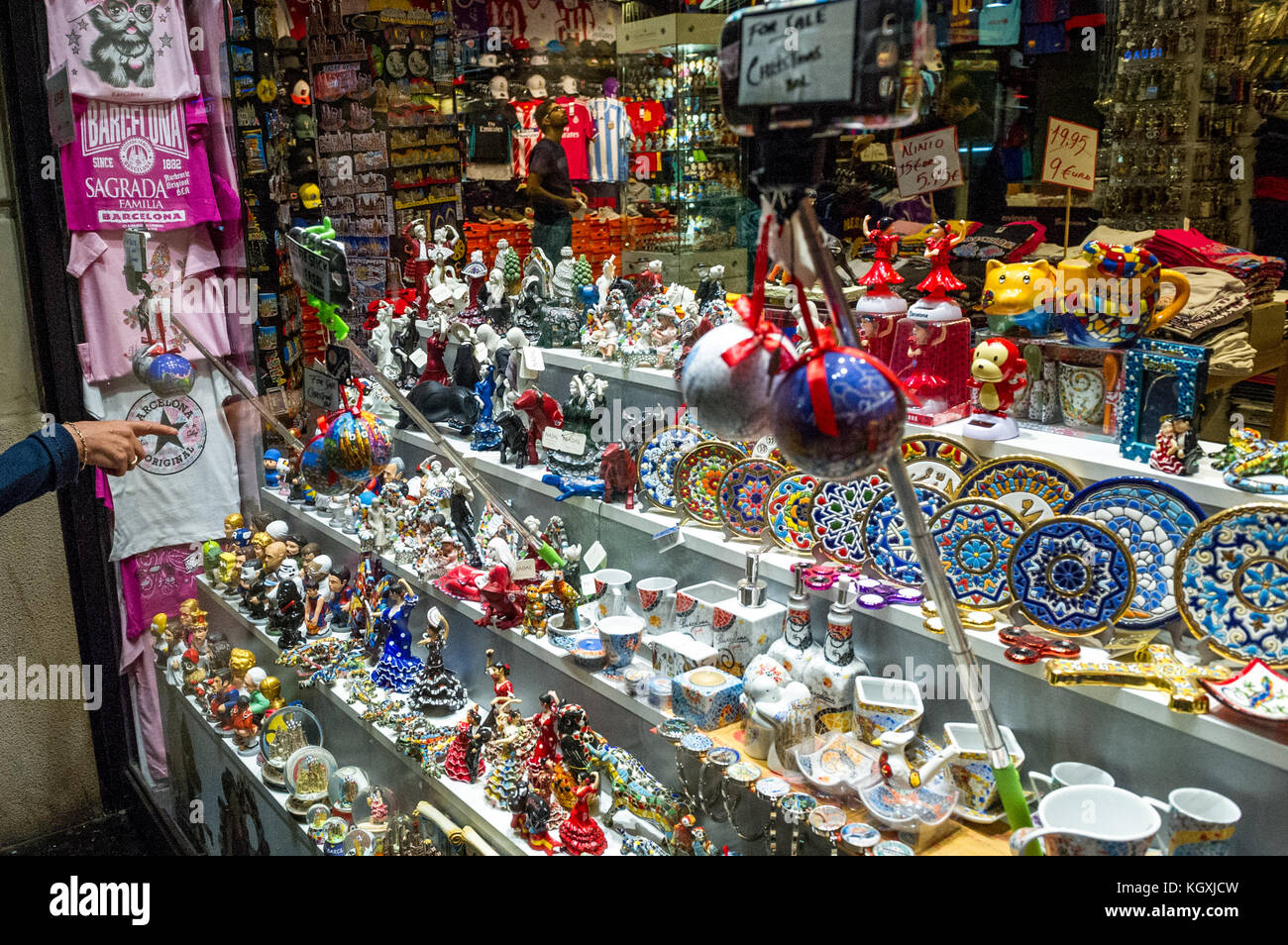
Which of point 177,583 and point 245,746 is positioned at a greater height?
point 177,583

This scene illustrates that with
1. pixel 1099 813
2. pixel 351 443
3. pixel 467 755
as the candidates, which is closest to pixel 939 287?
pixel 1099 813

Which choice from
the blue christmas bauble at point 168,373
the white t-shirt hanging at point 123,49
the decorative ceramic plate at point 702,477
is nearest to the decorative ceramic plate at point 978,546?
the decorative ceramic plate at point 702,477

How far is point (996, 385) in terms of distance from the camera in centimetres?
202

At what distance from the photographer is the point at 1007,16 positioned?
2861mm

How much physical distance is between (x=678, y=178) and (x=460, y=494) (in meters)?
1.84

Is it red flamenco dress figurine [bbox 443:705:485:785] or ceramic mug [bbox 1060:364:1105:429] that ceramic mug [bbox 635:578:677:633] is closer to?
red flamenco dress figurine [bbox 443:705:485:785]

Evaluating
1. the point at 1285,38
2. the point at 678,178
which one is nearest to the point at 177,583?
the point at 678,178

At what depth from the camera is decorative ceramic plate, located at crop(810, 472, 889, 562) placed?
6.52 feet

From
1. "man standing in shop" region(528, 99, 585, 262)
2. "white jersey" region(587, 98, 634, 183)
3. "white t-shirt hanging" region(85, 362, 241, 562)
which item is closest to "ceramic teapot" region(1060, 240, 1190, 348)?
"man standing in shop" region(528, 99, 585, 262)

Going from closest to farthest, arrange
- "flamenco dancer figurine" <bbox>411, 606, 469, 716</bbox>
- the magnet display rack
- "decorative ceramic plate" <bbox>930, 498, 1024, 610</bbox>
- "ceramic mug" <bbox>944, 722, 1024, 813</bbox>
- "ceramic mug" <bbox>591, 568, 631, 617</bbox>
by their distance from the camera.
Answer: the magnet display rack → "ceramic mug" <bbox>944, 722, 1024, 813</bbox> → "decorative ceramic plate" <bbox>930, 498, 1024, 610</bbox> → "ceramic mug" <bbox>591, 568, 631, 617</bbox> → "flamenco dancer figurine" <bbox>411, 606, 469, 716</bbox>

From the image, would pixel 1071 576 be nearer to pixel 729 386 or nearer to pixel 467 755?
pixel 729 386

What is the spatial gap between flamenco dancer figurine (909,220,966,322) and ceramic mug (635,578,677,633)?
0.78m

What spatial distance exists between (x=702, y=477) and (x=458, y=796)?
846 mm
